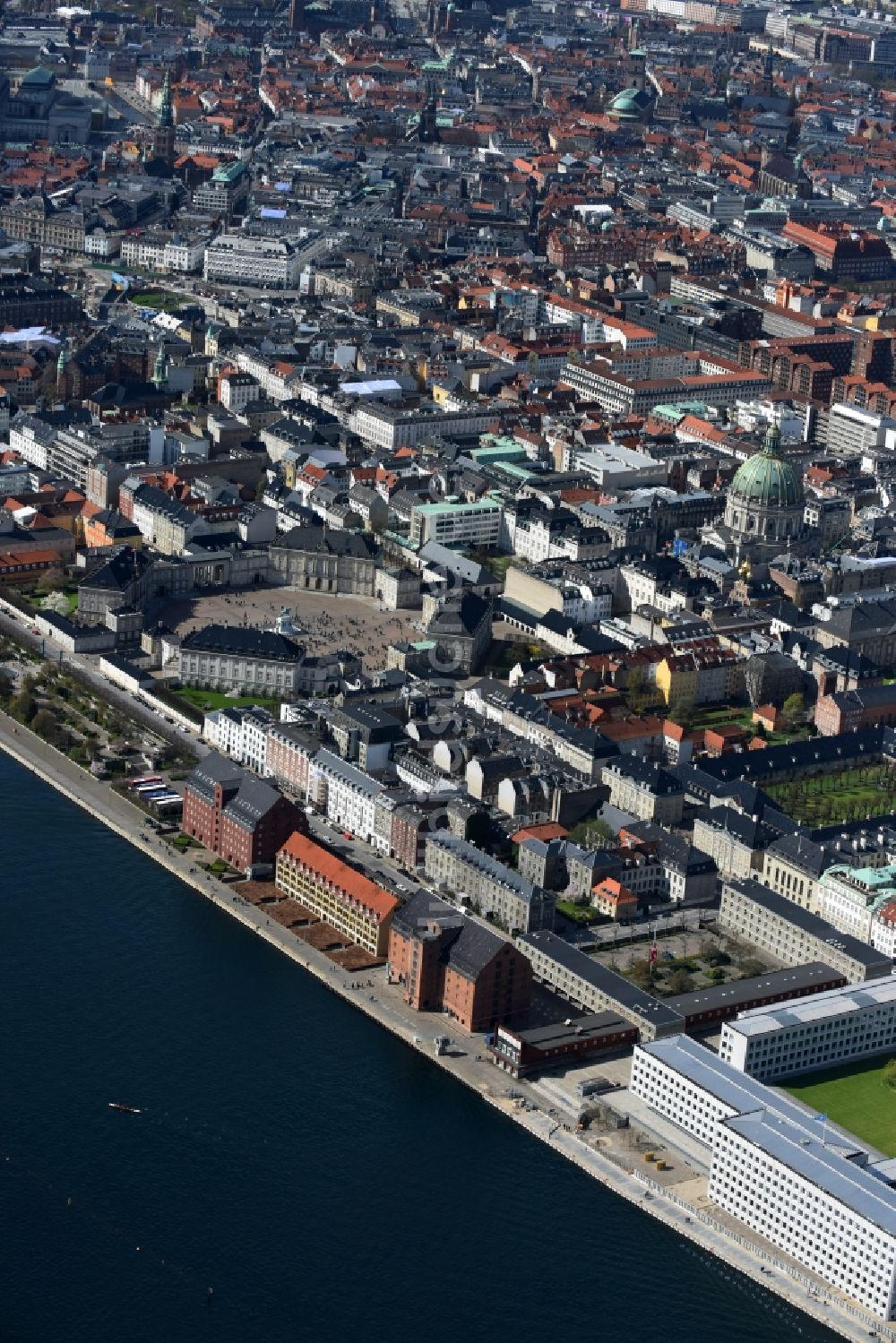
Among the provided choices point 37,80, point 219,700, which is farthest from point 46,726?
point 37,80

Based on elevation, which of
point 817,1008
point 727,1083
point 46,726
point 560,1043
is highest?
point 727,1083

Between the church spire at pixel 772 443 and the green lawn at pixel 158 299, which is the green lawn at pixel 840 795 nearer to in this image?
the church spire at pixel 772 443

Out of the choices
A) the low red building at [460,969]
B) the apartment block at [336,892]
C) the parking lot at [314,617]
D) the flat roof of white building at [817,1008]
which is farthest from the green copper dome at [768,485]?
the low red building at [460,969]

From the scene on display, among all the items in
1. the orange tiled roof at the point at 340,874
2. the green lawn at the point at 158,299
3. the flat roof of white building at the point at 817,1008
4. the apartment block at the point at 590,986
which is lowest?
the green lawn at the point at 158,299

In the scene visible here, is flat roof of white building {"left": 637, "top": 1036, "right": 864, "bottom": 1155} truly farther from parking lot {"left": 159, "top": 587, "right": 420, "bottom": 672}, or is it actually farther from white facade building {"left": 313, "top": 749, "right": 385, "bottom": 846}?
parking lot {"left": 159, "top": 587, "right": 420, "bottom": 672}

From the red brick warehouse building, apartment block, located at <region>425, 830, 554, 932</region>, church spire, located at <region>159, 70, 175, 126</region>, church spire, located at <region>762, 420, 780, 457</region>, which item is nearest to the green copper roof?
church spire, located at <region>159, 70, 175, 126</region>

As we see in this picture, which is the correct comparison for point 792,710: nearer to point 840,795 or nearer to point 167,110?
point 840,795
